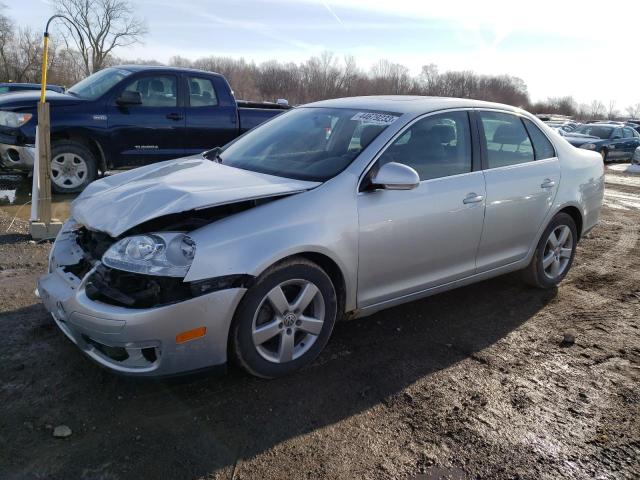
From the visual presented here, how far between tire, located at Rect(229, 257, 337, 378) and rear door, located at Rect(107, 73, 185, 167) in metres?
5.46

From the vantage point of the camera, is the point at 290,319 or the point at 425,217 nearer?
the point at 290,319

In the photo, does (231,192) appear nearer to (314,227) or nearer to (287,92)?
(314,227)

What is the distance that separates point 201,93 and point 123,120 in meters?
1.31

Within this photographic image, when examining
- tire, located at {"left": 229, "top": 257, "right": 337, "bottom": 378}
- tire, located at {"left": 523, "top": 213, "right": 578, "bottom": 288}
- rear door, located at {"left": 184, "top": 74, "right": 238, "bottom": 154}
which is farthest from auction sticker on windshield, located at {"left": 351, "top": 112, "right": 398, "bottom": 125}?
rear door, located at {"left": 184, "top": 74, "right": 238, "bottom": 154}

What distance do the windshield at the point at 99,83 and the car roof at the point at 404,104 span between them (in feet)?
14.5

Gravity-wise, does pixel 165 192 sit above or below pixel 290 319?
above

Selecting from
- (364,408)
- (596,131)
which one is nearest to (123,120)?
(364,408)

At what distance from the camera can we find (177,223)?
2.91 metres

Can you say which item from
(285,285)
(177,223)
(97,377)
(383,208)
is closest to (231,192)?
(177,223)

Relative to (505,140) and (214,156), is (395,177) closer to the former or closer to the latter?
(505,140)

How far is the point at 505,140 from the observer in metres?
4.29

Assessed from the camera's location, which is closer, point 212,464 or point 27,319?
point 212,464

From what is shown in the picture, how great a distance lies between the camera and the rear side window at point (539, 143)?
4.55 m

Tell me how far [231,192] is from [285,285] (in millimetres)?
622
